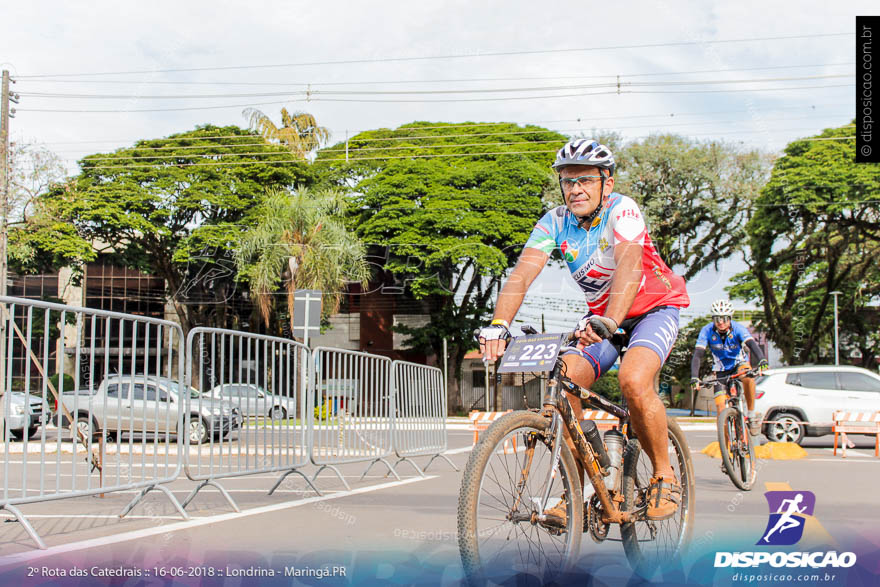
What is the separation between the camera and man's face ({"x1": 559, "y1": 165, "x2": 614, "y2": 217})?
436 cm

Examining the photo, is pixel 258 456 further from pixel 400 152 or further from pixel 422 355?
pixel 422 355

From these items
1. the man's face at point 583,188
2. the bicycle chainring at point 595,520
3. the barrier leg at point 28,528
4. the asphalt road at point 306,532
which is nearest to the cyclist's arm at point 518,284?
the man's face at point 583,188

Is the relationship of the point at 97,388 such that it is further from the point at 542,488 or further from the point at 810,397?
the point at 810,397

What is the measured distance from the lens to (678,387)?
68.4m

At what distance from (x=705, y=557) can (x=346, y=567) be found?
73.9 inches

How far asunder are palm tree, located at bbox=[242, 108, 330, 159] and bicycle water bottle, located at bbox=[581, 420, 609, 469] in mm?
40892

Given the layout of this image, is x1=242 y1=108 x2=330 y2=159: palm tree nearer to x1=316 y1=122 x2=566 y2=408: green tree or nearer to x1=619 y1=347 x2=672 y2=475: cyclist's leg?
x1=316 y1=122 x2=566 y2=408: green tree

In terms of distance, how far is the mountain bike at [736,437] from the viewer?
8.30 m

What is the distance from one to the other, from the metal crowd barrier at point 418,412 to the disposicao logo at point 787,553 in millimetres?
4502

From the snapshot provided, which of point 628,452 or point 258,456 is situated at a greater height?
point 628,452

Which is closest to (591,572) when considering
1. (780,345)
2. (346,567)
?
(346,567)

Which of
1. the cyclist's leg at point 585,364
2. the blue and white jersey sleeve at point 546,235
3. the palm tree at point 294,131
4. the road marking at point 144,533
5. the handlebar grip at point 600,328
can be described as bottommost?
the road marking at point 144,533

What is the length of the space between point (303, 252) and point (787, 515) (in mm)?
28027

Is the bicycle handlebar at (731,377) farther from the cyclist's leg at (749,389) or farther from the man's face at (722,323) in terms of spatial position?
the man's face at (722,323)
